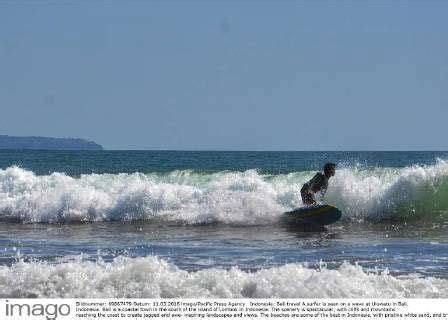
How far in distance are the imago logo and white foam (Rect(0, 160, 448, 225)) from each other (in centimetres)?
1028

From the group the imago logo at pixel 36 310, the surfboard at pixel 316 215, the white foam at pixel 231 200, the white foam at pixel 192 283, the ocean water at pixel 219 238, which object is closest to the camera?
the imago logo at pixel 36 310

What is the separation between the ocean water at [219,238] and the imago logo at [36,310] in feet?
2.44

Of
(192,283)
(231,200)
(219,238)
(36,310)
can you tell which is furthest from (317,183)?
(36,310)

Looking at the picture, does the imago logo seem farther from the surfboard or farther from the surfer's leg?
the surfer's leg

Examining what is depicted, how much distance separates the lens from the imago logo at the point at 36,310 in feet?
25.9

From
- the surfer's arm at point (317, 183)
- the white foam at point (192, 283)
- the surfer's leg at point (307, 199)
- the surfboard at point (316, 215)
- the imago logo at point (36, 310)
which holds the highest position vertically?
the surfer's arm at point (317, 183)

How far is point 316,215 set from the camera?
56.0 ft

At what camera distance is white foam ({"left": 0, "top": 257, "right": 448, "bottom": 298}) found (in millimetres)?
8734

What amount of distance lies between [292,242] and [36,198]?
9.96m

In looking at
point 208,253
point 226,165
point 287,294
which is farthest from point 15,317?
point 226,165

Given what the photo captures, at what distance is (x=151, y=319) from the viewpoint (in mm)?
7750

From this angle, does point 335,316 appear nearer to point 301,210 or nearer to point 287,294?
point 287,294

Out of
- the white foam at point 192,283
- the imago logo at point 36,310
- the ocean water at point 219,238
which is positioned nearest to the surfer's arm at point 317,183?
the ocean water at point 219,238

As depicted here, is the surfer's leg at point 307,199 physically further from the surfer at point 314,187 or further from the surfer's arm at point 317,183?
the surfer's arm at point 317,183
